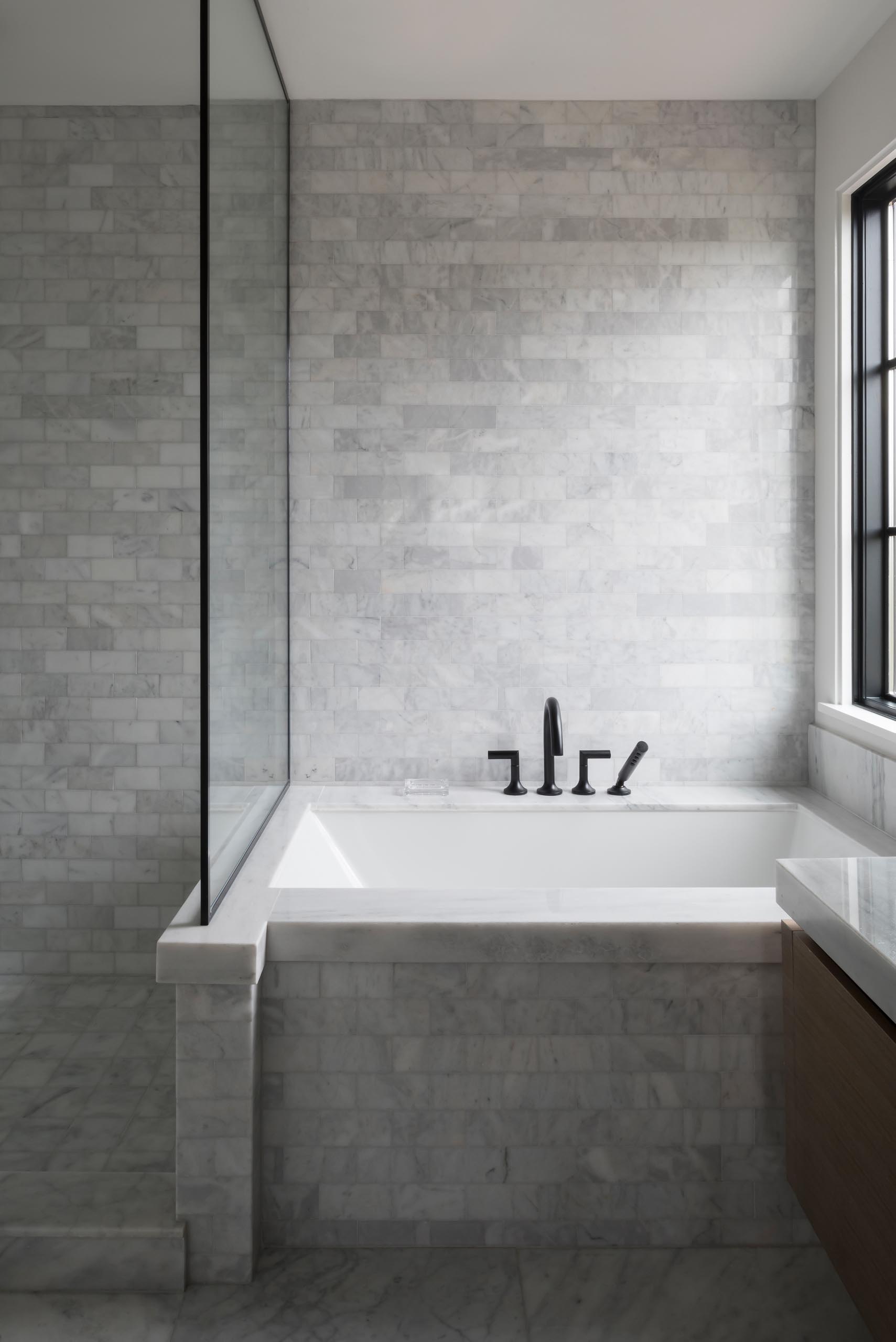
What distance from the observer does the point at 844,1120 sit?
4.51ft

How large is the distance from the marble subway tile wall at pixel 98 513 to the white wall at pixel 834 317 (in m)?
A: 1.91

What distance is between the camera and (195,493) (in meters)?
2.91

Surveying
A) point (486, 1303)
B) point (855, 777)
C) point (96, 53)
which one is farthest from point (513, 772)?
point (96, 53)

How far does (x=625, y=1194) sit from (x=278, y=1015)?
770mm

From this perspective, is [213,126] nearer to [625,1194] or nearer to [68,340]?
[68,340]

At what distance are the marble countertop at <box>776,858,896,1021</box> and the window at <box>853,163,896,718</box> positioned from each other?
1.26 m

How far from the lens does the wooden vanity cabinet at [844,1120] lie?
1.22m

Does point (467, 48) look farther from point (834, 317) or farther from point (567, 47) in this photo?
point (834, 317)

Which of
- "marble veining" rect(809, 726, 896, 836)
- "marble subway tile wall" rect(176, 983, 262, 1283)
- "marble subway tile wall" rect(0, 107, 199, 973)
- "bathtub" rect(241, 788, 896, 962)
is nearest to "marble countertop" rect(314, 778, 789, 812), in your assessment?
"bathtub" rect(241, 788, 896, 962)

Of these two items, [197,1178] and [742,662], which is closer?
[197,1178]

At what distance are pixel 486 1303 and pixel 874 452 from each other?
238 centimetres

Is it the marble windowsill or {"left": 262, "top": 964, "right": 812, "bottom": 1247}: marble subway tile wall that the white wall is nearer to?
the marble windowsill

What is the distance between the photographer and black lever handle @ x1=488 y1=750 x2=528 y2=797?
9.21ft

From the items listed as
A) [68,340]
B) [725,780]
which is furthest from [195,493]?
[725,780]
